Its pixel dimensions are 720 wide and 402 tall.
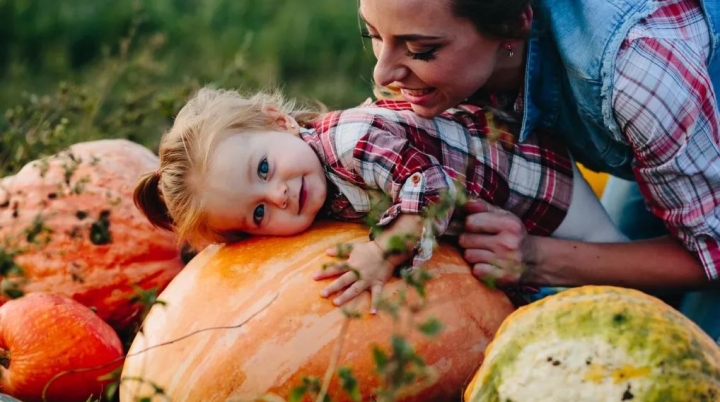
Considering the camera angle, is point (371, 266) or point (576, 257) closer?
point (371, 266)

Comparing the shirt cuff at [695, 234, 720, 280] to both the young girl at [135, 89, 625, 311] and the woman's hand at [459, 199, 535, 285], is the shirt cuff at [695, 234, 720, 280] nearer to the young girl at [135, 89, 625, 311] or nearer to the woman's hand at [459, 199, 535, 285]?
the young girl at [135, 89, 625, 311]

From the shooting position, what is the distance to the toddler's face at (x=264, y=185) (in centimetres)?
271

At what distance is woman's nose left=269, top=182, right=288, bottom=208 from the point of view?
2.69 metres

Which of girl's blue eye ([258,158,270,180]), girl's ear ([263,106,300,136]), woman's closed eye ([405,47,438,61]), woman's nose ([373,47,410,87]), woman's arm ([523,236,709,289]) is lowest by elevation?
woman's arm ([523,236,709,289])

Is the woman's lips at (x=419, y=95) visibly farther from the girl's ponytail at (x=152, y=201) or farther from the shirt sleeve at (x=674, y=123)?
the girl's ponytail at (x=152, y=201)

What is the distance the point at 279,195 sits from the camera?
8.82 ft

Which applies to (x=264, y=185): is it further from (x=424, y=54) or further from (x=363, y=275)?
(x=424, y=54)

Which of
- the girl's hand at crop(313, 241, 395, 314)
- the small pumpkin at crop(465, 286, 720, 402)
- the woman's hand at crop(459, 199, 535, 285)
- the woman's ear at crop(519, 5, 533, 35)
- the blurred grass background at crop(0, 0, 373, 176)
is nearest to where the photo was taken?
the small pumpkin at crop(465, 286, 720, 402)

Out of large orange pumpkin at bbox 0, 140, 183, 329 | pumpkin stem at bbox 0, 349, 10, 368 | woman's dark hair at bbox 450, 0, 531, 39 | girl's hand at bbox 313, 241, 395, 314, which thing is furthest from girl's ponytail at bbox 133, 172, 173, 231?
woman's dark hair at bbox 450, 0, 531, 39

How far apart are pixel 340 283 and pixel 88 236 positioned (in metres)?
1.04

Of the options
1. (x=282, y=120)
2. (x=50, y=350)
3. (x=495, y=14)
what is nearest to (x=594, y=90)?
(x=495, y=14)

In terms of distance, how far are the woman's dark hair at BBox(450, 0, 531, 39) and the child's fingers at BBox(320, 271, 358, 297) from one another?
70cm

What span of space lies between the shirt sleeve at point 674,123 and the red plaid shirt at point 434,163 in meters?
0.34

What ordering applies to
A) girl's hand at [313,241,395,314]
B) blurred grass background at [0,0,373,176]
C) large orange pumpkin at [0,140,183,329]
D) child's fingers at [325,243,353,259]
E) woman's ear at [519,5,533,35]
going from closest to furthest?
child's fingers at [325,243,353,259] < girl's hand at [313,241,395,314] < woman's ear at [519,5,533,35] < large orange pumpkin at [0,140,183,329] < blurred grass background at [0,0,373,176]
